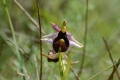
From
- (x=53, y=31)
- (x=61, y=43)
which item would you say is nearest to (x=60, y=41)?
(x=61, y=43)

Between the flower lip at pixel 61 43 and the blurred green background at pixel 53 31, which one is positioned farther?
the blurred green background at pixel 53 31

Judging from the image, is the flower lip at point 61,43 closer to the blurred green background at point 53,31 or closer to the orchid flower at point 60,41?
the orchid flower at point 60,41

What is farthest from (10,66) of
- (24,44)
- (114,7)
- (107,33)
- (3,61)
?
(114,7)

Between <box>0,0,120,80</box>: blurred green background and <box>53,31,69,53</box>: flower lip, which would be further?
<box>0,0,120,80</box>: blurred green background

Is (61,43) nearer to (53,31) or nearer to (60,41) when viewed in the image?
(60,41)

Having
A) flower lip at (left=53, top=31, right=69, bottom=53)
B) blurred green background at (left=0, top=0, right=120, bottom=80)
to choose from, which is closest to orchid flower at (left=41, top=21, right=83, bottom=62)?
flower lip at (left=53, top=31, right=69, bottom=53)

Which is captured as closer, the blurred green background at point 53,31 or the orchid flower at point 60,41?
the orchid flower at point 60,41

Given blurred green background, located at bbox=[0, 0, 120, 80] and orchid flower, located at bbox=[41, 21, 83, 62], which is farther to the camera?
blurred green background, located at bbox=[0, 0, 120, 80]

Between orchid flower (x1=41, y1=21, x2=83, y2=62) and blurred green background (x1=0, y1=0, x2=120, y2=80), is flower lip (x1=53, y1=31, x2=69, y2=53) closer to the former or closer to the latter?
orchid flower (x1=41, y1=21, x2=83, y2=62)

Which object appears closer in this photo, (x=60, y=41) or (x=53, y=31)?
(x=60, y=41)

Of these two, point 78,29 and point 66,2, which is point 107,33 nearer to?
point 78,29

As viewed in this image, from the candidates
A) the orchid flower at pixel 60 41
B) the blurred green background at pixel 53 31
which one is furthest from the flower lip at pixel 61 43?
the blurred green background at pixel 53 31
